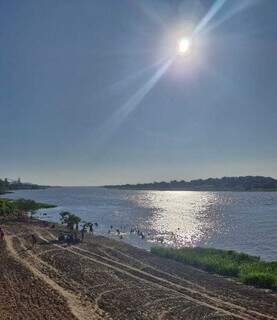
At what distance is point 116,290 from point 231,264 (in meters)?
15.2

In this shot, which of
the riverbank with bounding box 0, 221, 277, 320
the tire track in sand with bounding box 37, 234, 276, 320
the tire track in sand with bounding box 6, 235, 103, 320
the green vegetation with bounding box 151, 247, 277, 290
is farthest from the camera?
the green vegetation with bounding box 151, 247, 277, 290

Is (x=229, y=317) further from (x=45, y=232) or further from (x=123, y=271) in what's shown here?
(x=45, y=232)

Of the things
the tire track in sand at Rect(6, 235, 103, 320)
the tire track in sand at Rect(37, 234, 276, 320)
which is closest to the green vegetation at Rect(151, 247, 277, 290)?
the tire track in sand at Rect(37, 234, 276, 320)

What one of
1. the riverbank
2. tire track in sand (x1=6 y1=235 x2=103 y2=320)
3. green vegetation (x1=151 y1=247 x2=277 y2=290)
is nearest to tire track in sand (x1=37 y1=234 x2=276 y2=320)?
the riverbank

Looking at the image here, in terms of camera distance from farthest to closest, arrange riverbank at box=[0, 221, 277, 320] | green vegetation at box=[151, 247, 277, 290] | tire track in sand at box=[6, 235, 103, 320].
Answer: green vegetation at box=[151, 247, 277, 290] < riverbank at box=[0, 221, 277, 320] < tire track in sand at box=[6, 235, 103, 320]

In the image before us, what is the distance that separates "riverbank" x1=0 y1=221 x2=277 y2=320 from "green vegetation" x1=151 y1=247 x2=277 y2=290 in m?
1.67

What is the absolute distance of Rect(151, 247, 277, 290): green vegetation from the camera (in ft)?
112

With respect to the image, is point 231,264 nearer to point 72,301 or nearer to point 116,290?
point 116,290

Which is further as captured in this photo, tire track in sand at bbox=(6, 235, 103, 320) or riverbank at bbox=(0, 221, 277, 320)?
riverbank at bbox=(0, 221, 277, 320)

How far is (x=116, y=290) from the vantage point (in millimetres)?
28891

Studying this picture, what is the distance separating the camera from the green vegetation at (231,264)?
112 feet

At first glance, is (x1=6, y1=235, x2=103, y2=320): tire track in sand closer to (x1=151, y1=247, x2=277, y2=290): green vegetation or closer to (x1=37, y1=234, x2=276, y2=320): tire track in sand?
(x1=37, y1=234, x2=276, y2=320): tire track in sand

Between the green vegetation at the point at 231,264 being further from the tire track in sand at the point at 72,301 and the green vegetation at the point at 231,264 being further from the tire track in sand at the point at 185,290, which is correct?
the tire track in sand at the point at 72,301

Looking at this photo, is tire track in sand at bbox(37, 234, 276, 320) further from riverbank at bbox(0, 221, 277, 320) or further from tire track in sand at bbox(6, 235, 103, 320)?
tire track in sand at bbox(6, 235, 103, 320)
